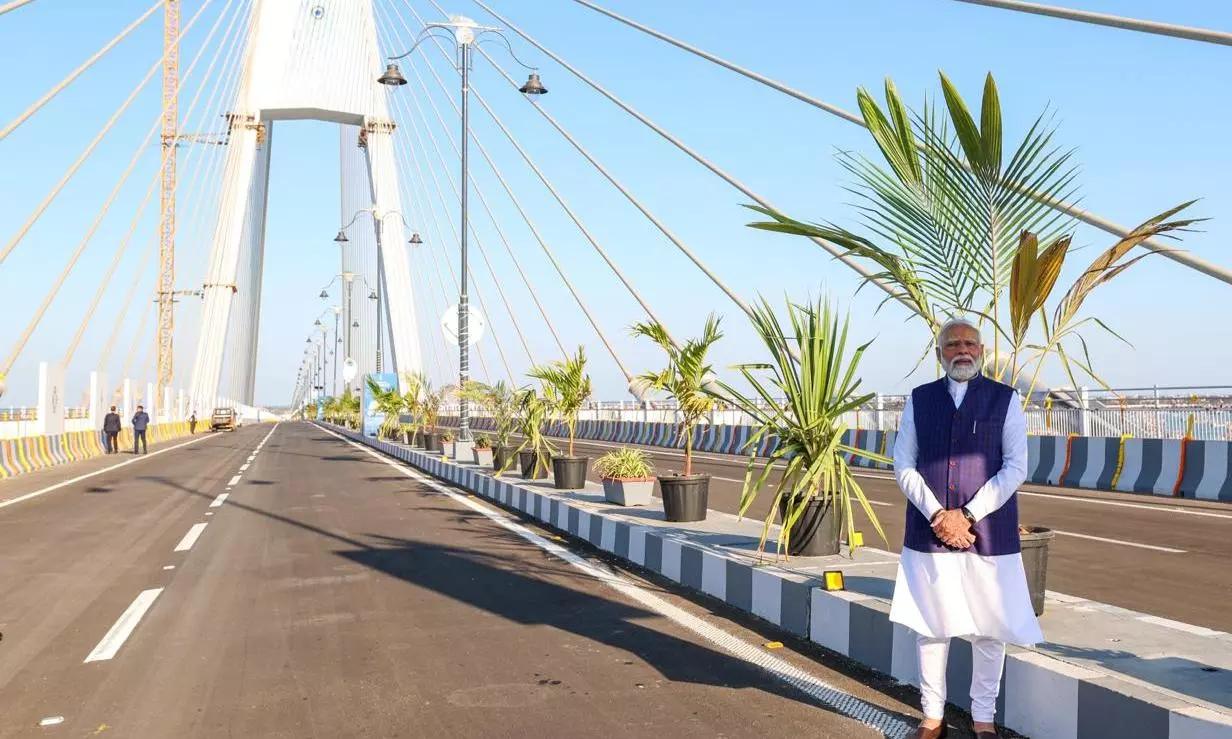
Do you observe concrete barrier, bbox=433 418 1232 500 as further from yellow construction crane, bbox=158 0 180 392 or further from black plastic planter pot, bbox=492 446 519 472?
yellow construction crane, bbox=158 0 180 392

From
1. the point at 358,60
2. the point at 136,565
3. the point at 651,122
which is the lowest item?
the point at 136,565

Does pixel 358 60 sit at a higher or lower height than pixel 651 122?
higher

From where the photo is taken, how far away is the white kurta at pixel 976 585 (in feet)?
13.5

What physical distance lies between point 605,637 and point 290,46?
44176 mm

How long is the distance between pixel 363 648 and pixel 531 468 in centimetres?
1055

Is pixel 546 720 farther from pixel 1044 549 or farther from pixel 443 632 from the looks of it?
pixel 1044 549

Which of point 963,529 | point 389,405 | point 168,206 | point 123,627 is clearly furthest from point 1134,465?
point 168,206

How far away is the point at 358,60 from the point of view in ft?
147

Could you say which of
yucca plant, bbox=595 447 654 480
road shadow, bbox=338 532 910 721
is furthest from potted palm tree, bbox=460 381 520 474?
road shadow, bbox=338 532 910 721

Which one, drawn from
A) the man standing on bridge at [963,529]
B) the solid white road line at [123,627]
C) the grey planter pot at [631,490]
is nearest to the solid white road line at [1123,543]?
the grey planter pot at [631,490]

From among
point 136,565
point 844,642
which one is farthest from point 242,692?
point 136,565

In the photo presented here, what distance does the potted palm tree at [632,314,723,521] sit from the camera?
10.2 m

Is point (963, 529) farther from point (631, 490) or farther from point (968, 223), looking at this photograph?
point (631, 490)

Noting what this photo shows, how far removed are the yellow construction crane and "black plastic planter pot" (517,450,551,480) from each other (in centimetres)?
6326
